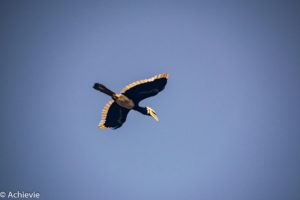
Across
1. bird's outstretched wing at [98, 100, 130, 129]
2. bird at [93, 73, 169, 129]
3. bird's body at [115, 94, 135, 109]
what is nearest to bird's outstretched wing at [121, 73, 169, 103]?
bird at [93, 73, 169, 129]

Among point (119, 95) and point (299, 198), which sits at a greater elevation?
point (119, 95)

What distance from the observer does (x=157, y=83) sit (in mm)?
11773

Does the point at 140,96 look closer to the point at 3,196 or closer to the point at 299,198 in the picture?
the point at 3,196

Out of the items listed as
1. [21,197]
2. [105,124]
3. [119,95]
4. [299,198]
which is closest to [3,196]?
[21,197]

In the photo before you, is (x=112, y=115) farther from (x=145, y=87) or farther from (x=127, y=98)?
(x=145, y=87)

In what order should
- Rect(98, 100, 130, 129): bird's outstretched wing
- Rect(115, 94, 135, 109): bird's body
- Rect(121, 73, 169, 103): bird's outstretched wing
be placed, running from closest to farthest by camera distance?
Rect(121, 73, 169, 103): bird's outstretched wing
Rect(115, 94, 135, 109): bird's body
Rect(98, 100, 130, 129): bird's outstretched wing

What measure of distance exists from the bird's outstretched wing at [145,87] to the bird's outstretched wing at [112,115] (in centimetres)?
93

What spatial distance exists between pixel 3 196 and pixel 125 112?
10.4 metres

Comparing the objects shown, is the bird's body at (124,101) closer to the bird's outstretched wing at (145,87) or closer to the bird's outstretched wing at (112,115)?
the bird's outstretched wing at (145,87)

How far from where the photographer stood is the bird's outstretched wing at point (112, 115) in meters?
13.2

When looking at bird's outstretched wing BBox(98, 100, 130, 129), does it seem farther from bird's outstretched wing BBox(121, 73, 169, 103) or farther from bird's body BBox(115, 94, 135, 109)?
bird's outstretched wing BBox(121, 73, 169, 103)

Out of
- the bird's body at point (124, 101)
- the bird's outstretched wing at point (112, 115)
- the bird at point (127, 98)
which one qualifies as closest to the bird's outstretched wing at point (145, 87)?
the bird at point (127, 98)

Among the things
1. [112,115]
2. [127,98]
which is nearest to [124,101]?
[127,98]

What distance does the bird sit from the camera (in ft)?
38.3
